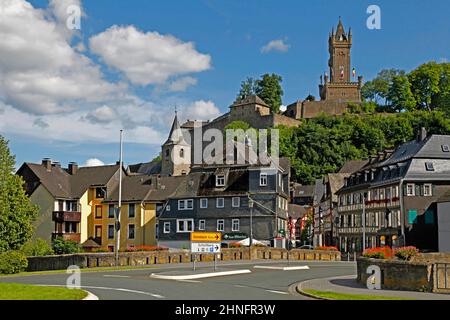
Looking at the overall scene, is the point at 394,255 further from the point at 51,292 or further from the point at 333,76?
the point at 333,76

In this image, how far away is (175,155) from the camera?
4594 inches

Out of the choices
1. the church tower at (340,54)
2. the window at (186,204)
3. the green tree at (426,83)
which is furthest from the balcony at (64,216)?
the church tower at (340,54)

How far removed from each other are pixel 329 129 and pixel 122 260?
9574cm

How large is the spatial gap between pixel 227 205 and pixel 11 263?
1192 inches

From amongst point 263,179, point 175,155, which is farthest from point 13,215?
point 175,155

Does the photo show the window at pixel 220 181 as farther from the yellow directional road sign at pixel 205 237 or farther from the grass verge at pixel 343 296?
the grass verge at pixel 343 296

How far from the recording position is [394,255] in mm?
27609

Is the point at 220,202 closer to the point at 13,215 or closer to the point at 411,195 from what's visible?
the point at 411,195

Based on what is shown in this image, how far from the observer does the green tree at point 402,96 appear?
14638 centimetres

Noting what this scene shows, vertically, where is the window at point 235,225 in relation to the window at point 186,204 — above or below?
below

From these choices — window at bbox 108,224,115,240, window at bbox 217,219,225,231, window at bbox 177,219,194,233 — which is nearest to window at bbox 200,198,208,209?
window at bbox 177,219,194,233

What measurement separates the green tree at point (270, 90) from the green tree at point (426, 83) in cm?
3122

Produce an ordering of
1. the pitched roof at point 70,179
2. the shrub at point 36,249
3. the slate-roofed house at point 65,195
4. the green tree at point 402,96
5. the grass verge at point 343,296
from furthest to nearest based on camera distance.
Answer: the green tree at point 402,96, the pitched roof at point 70,179, the slate-roofed house at point 65,195, the shrub at point 36,249, the grass verge at point 343,296
